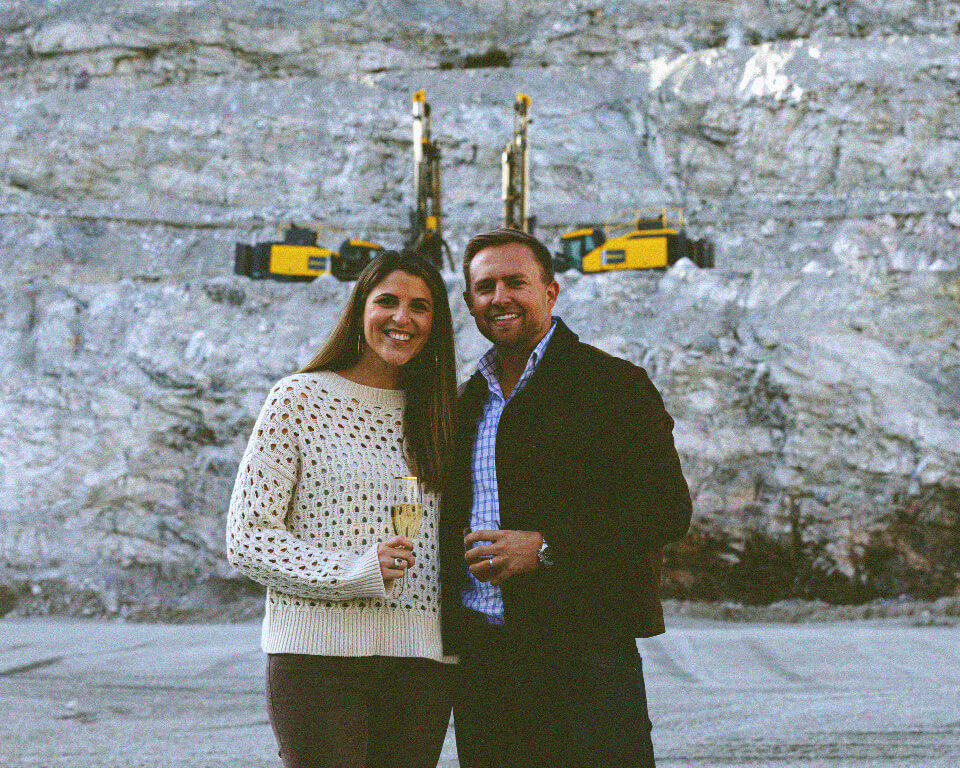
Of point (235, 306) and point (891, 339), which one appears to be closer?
point (891, 339)

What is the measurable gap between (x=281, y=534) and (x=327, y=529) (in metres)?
0.11

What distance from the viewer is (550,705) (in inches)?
77.8

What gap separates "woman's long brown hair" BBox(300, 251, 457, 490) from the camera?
6.78 feet

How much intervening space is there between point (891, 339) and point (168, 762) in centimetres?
1124

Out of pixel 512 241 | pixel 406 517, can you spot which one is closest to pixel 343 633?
pixel 406 517

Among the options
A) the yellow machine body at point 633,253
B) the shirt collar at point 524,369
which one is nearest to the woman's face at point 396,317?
the shirt collar at point 524,369

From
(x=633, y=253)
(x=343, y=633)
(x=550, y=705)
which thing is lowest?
(x=550, y=705)

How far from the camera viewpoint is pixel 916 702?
18.1 feet

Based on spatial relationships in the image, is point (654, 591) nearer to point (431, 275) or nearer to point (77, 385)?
point (431, 275)

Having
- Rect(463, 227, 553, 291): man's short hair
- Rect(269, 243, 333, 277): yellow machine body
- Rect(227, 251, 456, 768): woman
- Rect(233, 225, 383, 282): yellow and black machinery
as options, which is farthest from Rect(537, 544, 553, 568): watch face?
Rect(269, 243, 333, 277): yellow machine body

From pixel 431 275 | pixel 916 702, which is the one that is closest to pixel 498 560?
pixel 431 275

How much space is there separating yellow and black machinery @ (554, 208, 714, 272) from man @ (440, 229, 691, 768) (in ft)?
39.0

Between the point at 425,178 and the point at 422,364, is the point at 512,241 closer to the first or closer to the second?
the point at 422,364

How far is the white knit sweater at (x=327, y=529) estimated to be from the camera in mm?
1848
